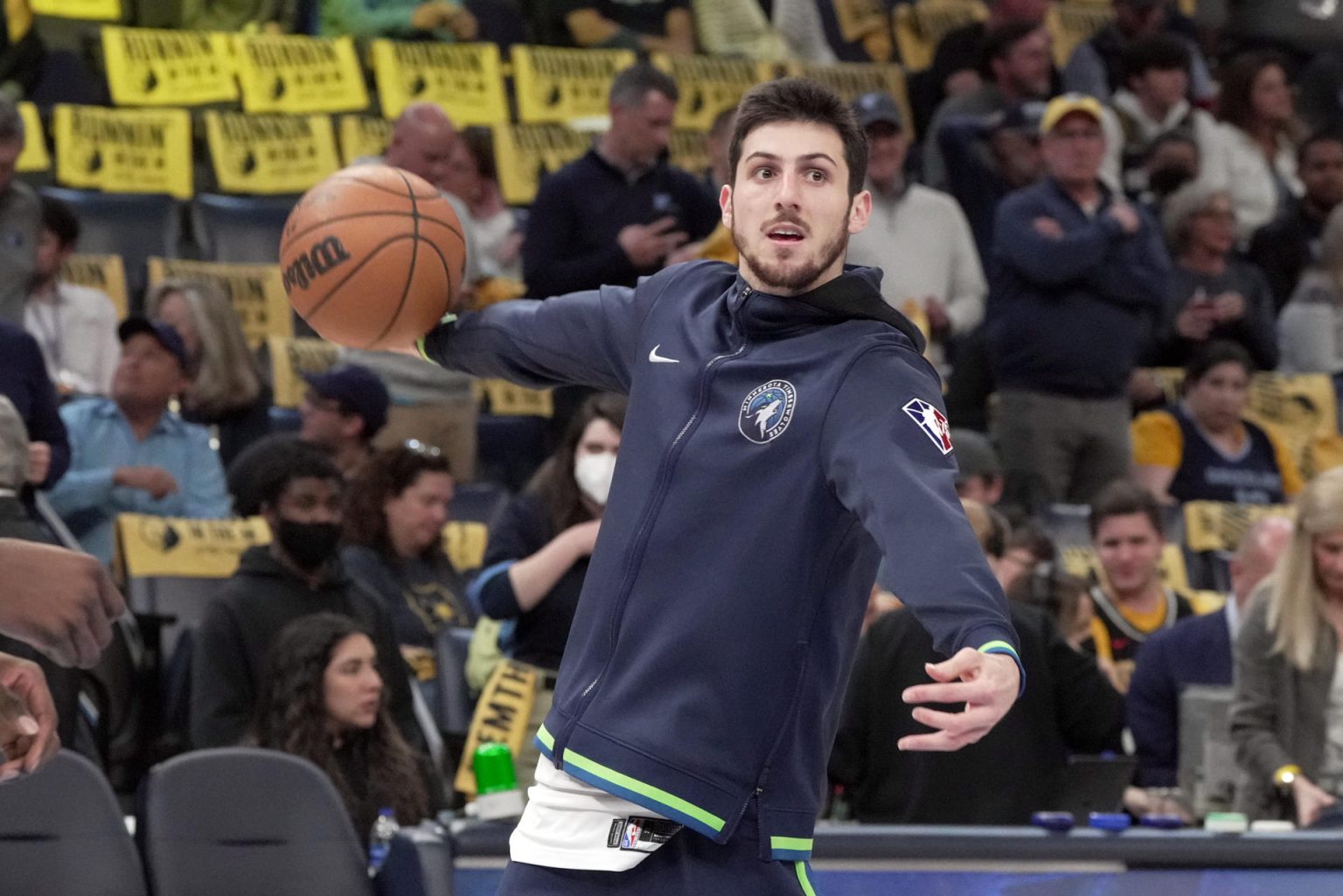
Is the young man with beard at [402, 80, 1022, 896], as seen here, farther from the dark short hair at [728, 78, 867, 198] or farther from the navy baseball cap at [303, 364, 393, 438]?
the navy baseball cap at [303, 364, 393, 438]

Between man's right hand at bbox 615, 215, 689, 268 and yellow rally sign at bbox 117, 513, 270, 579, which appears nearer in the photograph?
yellow rally sign at bbox 117, 513, 270, 579

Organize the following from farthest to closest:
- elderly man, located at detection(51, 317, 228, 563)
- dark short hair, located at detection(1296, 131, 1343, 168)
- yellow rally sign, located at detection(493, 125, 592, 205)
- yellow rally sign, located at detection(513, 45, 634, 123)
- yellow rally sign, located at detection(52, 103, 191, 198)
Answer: dark short hair, located at detection(1296, 131, 1343, 168)
yellow rally sign, located at detection(513, 45, 634, 123)
yellow rally sign, located at detection(493, 125, 592, 205)
yellow rally sign, located at detection(52, 103, 191, 198)
elderly man, located at detection(51, 317, 228, 563)

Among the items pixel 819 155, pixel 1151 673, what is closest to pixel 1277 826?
pixel 1151 673

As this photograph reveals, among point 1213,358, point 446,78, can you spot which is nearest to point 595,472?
point 1213,358

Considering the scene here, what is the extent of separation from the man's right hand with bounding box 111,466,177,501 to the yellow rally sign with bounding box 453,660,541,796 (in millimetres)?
1704

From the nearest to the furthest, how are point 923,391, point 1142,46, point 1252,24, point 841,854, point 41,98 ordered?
point 923,391 < point 841,854 < point 41,98 < point 1142,46 < point 1252,24

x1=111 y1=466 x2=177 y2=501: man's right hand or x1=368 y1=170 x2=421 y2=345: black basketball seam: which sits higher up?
x1=368 y1=170 x2=421 y2=345: black basketball seam

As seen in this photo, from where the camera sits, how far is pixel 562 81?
10.9 m

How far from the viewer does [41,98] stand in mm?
10047

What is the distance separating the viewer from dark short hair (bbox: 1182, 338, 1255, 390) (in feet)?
30.5

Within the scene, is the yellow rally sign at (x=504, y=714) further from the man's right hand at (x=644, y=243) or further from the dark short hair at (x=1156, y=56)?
the dark short hair at (x=1156, y=56)

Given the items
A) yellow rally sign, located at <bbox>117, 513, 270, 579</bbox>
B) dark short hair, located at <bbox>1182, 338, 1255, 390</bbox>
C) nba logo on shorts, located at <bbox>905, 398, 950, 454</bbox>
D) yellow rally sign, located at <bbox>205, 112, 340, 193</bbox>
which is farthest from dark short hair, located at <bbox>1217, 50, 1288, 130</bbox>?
nba logo on shorts, located at <bbox>905, 398, 950, 454</bbox>

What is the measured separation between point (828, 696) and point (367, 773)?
2.89 meters

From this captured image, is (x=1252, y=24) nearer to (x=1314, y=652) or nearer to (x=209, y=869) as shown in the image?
(x=1314, y=652)
